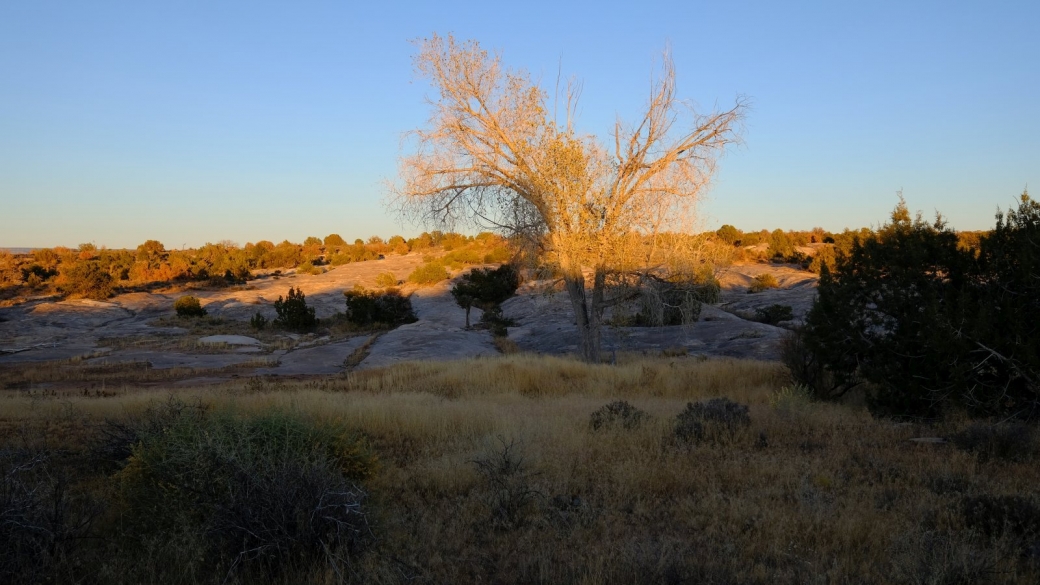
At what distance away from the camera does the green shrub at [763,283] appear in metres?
34.4

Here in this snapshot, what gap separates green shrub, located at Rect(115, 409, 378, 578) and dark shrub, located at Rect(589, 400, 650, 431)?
3849 mm

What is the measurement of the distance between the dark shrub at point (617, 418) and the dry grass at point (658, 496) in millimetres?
158

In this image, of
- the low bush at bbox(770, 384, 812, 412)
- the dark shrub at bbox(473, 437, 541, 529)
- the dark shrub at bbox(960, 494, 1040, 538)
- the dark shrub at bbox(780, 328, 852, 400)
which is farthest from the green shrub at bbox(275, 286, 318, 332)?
the dark shrub at bbox(960, 494, 1040, 538)

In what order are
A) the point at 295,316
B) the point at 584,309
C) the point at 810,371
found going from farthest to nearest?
the point at 295,316
the point at 584,309
the point at 810,371

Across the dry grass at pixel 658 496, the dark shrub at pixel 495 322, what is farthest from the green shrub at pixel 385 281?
the dry grass at pixel 658 496

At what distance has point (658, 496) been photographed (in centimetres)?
579

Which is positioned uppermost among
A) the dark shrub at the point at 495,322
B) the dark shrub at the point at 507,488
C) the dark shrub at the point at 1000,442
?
the dark shrub at the point at 507,488

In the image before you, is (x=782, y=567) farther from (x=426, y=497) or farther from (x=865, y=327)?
(x=865, y=327)

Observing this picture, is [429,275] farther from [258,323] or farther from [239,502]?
[239,502]

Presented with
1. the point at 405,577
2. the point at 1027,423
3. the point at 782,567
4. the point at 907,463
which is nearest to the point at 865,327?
the point at 1027,423

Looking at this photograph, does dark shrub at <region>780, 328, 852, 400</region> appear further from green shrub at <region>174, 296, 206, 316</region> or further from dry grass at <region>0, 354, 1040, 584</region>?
green shrub at <region>174, 296, 206, 316</region>

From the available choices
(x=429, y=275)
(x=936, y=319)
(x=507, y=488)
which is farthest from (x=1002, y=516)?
(x=429, y=275)

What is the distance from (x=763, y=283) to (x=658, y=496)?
31.6m

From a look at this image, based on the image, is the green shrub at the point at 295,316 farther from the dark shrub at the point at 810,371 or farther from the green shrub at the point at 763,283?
the dark shrub at the point at 810,371
